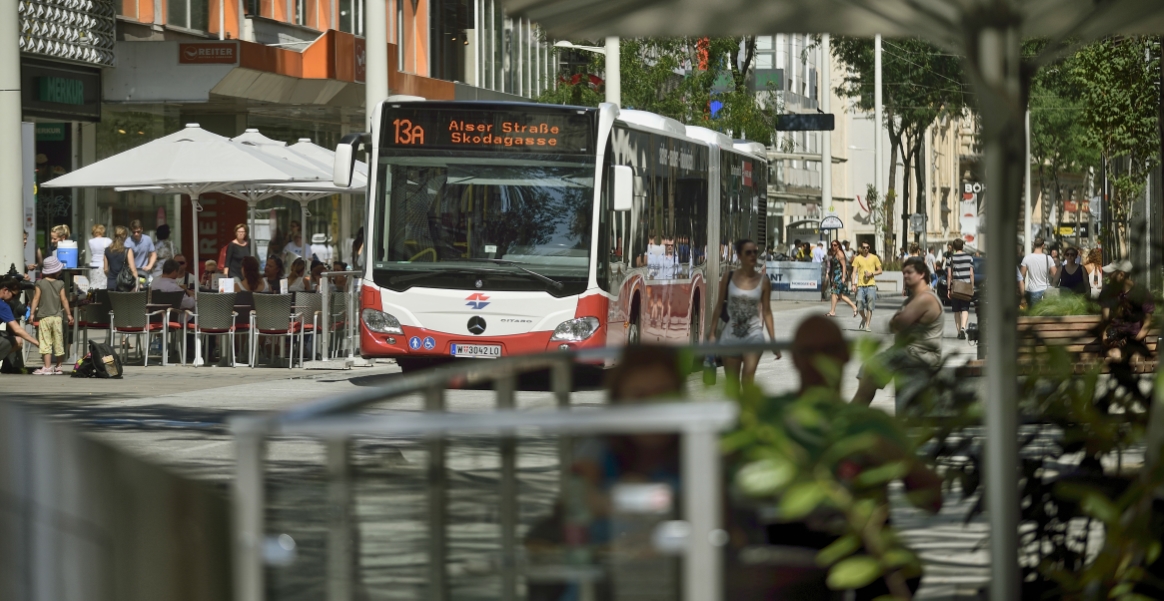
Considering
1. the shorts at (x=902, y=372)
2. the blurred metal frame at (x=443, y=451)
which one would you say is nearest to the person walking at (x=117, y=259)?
the shorts at (x=902, y=372)

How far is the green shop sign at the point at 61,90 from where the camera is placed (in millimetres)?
27047

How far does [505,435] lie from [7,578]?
3.58m

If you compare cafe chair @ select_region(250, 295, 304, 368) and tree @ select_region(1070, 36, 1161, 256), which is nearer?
cafe chair @ select_region(250, 295, 304, 368)

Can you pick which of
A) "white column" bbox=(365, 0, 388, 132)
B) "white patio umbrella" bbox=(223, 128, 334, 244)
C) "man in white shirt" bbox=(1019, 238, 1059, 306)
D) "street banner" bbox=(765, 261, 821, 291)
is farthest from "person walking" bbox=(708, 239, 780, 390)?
"street banner" bbox=(765, 261, 821, 291)

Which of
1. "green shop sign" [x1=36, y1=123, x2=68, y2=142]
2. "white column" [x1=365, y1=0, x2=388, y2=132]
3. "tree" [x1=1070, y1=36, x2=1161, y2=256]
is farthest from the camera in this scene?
"green shop sign" [x1=36, y1=123, x2=68, y2=142]

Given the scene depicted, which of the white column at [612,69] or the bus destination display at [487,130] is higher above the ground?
the white column at [612,69]

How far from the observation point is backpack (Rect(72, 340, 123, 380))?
1867cm

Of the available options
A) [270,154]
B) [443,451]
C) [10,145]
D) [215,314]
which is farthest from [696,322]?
[443,451]

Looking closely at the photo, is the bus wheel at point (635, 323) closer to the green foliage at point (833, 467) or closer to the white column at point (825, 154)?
the green foliage at point (833, 467)

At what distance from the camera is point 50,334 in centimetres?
1916

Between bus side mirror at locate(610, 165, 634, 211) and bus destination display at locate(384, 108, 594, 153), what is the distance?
0.36 meters

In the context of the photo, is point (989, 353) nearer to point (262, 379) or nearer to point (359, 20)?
point (262, 379)

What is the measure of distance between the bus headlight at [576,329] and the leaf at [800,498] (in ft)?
47.2

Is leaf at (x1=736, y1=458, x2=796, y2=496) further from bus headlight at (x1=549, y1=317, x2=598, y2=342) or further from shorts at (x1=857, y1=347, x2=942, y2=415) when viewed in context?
bus headlight at (x1=549, y1=317, x2=598, y2=342)
